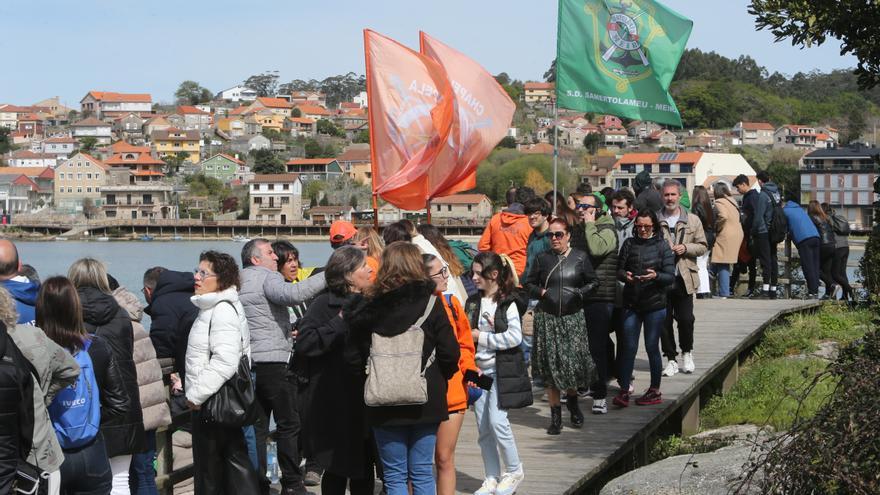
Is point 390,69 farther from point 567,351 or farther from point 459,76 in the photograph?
point 567,351

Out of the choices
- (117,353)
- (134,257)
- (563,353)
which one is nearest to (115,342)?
(117,353)

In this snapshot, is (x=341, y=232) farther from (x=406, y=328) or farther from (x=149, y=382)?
(x=406, y=328)

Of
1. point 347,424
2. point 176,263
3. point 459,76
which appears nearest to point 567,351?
point 347,424

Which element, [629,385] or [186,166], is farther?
[186,166]

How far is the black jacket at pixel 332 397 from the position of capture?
6.20m

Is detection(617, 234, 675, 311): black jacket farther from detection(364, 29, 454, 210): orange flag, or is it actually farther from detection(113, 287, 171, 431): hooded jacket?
detection(113, 287, 171, 431): hooded jacket

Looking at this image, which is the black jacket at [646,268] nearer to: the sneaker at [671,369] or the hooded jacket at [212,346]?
the sneaker at [671,369]

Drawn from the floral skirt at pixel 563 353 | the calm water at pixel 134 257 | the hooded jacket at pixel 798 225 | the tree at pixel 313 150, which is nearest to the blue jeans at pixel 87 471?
the floral skirt at pixel 563 353

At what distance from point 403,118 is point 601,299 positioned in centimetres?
348

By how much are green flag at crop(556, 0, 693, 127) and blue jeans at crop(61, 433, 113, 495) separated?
744 cm

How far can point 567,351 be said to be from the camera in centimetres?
827

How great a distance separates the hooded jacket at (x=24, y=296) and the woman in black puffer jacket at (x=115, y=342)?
0.22 metres

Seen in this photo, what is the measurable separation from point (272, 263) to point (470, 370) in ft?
5.72

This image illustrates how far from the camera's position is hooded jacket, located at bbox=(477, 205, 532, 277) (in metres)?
10.2
